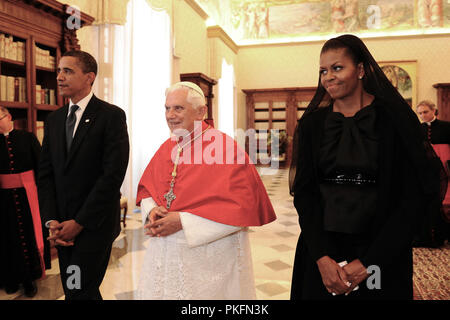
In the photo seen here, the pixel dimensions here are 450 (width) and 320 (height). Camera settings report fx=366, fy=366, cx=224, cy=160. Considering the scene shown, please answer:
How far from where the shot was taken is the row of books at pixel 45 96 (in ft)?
14.2

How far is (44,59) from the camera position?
4363 mm

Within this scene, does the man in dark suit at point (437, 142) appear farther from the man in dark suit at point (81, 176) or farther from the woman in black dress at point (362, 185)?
the man in dark suit at point (81, 176)

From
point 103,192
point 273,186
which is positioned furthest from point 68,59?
point 273,186

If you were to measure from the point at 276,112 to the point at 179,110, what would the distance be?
14336 mm

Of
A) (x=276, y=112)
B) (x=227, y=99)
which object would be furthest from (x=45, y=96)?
(x=276, y=112)

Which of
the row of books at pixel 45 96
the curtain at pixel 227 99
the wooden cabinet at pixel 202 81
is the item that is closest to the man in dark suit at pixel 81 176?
the row of books at pixel 45 96

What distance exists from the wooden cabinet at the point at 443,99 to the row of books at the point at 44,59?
13646mm

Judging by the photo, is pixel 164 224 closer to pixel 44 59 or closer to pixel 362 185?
pixel 362 185

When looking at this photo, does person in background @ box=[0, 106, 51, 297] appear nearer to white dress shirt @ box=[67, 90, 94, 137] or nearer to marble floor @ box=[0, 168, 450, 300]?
marble floor @ box=[0, 168, 450, 300]

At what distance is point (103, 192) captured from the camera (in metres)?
2.24

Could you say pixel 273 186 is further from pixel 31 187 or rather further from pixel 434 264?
pixel 31 187

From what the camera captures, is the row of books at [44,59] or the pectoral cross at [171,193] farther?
the row of books at [44,59]

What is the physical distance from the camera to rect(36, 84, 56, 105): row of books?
4320 millimetres

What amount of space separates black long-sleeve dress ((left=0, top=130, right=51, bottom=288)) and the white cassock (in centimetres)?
199
